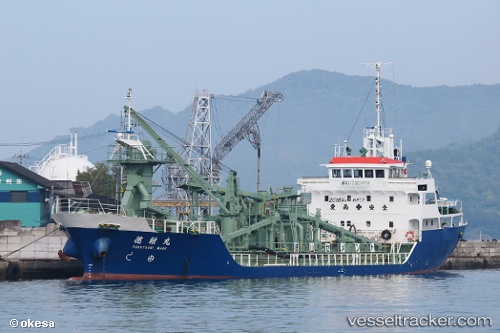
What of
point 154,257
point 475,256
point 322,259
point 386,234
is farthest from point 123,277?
point 475,256

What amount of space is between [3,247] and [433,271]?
2562 cm

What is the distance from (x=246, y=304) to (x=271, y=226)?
14.9 meters

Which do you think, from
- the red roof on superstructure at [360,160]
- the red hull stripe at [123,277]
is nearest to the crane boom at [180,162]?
the red hull stripe at [123,277]

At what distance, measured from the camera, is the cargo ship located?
5859cm

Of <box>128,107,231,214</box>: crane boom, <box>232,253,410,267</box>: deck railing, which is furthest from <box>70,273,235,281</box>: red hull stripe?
<box>128,107,231,214</box>: crane boom

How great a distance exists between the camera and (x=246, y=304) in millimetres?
49469

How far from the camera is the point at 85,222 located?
57.7m

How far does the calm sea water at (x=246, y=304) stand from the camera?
43.6 metres

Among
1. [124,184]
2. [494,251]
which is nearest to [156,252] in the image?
[124,184]

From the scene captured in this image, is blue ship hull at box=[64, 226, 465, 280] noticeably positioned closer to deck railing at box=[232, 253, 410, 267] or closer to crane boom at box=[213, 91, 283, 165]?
deck railing at box=[232, 253, 410, 267]

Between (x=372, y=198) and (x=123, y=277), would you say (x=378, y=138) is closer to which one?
(x=372, y=198)

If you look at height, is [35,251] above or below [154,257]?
above

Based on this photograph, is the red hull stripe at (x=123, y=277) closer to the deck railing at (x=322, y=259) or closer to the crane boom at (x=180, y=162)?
the deck railing at (x=322, y=259)

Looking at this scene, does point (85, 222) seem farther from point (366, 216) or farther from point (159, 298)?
point (366, 216)
